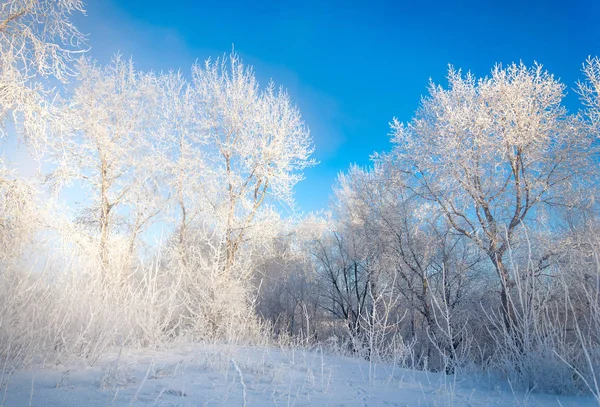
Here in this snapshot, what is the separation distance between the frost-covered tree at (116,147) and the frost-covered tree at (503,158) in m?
11.1

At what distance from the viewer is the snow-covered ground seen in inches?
123

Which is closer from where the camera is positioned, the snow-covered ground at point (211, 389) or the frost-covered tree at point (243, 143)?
the snow-covered ground at point (211, 389)

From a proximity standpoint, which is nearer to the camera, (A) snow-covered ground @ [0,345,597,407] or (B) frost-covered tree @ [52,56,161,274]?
(A) snow-covered ground @ [0,345,597,407]

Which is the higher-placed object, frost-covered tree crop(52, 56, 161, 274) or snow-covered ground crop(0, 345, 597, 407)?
frost-covered tree crop(52, 56, 161, 274)

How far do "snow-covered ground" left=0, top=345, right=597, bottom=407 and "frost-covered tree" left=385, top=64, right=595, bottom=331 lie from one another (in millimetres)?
8385

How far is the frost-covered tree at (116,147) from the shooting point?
1366cm

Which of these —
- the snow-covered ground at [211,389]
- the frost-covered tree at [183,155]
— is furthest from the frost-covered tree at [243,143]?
the snow-covered ground at [211,389]

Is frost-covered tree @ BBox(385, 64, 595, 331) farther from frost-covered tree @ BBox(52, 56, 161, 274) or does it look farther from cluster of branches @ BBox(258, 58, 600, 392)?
frost-covered tree @ BBox(52, 56, 161, 274)

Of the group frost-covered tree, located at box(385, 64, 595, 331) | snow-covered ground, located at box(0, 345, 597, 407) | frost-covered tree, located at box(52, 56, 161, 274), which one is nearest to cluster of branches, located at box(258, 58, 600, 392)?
frost-covered tree, located at box(385, 64, 595, 331)

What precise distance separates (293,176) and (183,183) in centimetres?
485

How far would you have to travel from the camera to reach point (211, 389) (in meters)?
3.92

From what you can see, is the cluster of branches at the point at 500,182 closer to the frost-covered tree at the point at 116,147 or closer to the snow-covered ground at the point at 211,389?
the snow-covered ground at the point at 211,389

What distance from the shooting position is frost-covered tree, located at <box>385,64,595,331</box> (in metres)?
12.3

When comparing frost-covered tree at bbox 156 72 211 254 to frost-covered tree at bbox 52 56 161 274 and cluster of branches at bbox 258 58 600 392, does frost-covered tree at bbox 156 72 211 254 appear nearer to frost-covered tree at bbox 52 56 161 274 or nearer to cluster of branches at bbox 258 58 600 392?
frost-covered tree at bbox 52 56 161 274
